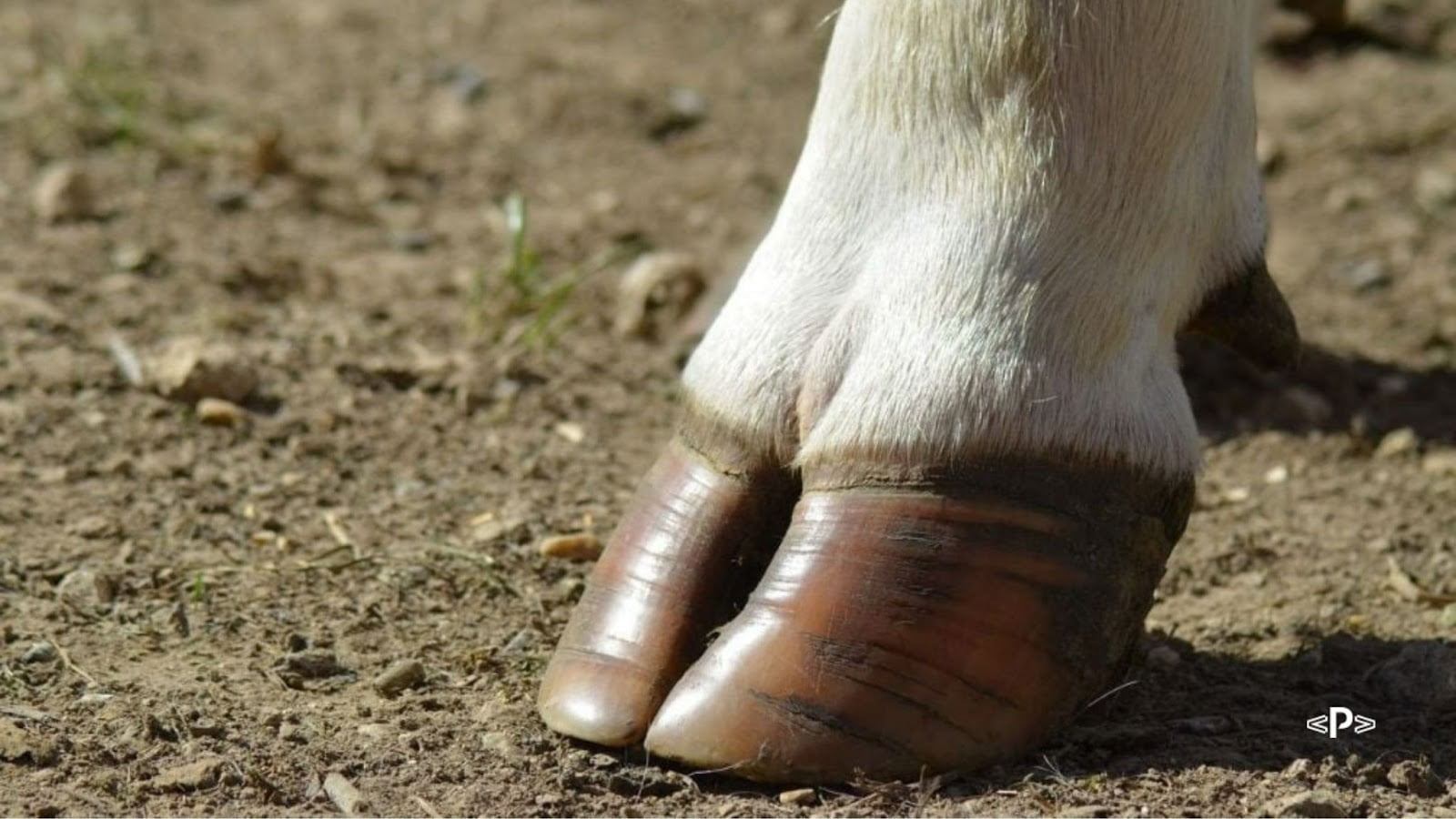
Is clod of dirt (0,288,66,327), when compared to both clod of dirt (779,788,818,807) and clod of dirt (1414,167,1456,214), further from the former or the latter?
clod of dirt (1414,167,1456,214)

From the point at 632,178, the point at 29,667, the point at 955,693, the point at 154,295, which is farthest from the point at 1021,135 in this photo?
the point at 632,178

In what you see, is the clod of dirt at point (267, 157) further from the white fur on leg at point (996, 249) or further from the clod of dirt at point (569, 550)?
the white fur on leg at point (996, 249)

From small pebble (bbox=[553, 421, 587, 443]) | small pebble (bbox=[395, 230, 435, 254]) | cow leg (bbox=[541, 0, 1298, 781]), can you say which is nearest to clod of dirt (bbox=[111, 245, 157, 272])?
small pebble (bbox=[395, 230, 435, 254])

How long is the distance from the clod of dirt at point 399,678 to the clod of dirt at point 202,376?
848 millimetres

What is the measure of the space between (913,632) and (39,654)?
92 cm

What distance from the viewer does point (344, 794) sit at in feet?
5.66

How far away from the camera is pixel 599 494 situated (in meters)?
2.54

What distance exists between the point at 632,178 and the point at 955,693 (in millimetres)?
2425

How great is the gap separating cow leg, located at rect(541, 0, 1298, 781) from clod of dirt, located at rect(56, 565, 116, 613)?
600 mm

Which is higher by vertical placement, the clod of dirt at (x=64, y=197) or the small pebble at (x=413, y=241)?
the clod of dirt at (x=64, y=197)

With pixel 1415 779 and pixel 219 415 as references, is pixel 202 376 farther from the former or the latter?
pixel 1415 779

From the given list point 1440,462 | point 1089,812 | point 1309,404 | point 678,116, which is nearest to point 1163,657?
point 1089,812

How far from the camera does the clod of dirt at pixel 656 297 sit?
3221mm

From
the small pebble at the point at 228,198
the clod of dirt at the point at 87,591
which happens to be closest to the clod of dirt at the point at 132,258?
the small pebble at the point at 228,198
